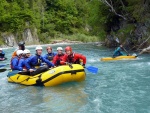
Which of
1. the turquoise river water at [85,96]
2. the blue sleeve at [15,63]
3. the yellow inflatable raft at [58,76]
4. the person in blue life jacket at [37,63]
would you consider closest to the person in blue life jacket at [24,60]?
the blue sleeve at [15,63]

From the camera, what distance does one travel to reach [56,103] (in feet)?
24.9

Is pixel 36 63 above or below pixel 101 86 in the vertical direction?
above

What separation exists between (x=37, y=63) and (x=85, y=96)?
2.68 meters

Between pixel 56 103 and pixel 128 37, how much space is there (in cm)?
1731

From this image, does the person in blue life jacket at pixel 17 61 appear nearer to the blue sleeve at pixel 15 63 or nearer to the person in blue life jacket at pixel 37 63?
the blue sleeve at pixel 15 63

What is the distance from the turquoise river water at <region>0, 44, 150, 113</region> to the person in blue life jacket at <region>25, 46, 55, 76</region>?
60 centimetres

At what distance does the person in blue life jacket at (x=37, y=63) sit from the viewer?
32.1 feet

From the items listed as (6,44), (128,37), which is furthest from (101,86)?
(6,44)

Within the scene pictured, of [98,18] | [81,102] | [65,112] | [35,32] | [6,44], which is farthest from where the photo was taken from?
[35,32]

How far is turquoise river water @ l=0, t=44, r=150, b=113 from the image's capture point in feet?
23.0

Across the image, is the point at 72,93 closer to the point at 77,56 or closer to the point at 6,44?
the point at 77,56

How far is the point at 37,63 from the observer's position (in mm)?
10125

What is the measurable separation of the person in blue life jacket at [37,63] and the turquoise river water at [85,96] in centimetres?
60

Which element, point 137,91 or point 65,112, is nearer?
point 65,112
